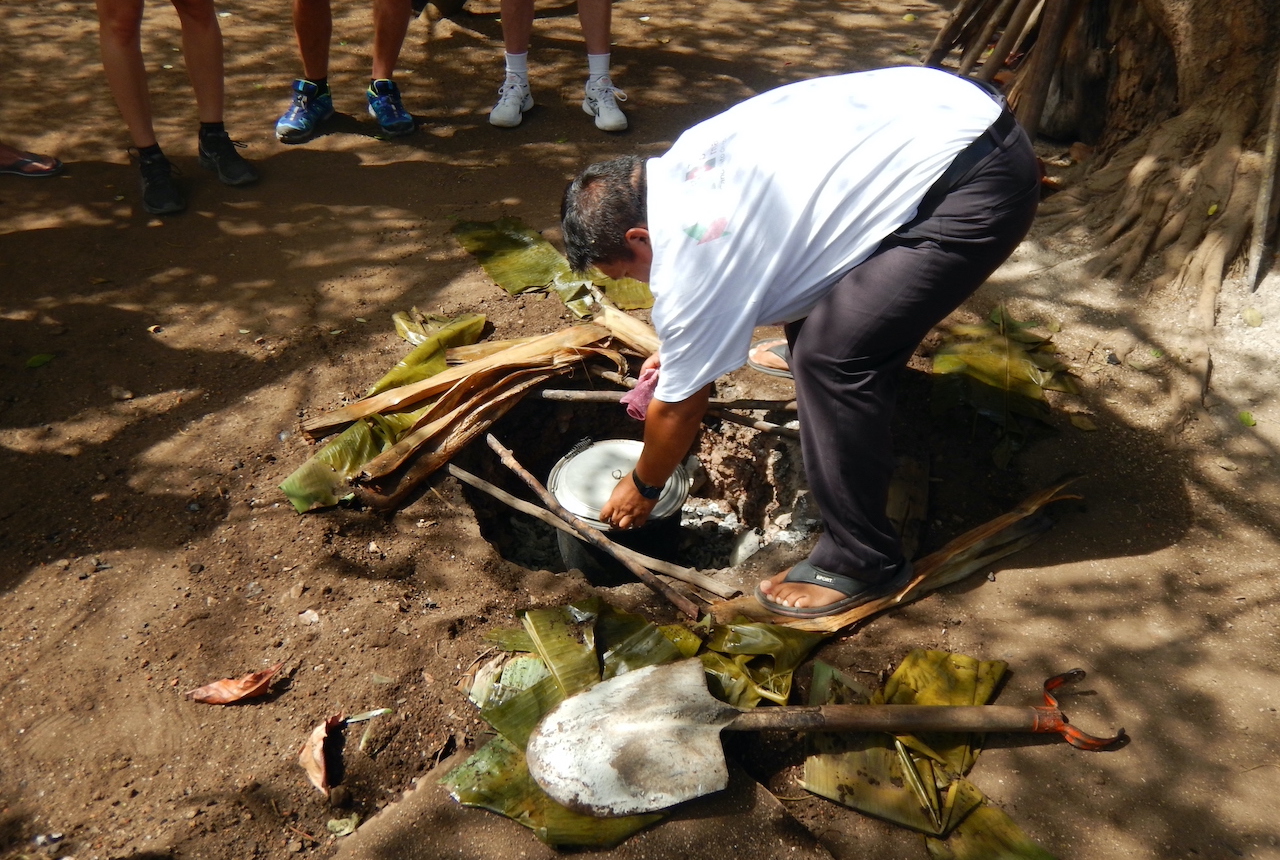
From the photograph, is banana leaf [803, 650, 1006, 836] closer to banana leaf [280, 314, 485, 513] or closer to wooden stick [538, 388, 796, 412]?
wooden stick [538, 388, 796, 412]

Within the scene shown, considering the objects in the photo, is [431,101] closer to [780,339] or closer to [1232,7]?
[780,339]

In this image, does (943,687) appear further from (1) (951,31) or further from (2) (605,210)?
(1) (951,31)

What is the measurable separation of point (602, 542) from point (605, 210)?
1.11m

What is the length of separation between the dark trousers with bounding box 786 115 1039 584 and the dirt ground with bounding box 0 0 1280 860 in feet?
2.03

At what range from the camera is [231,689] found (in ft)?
8.11

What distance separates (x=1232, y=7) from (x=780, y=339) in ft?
7.40

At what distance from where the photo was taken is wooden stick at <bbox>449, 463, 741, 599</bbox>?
2.80m

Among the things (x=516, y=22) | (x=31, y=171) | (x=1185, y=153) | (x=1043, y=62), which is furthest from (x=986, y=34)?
(x=31, y=171)

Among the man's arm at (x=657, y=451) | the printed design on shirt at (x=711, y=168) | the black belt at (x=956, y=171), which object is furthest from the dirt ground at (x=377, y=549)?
the printed design on shirt at (x=711, y=168)

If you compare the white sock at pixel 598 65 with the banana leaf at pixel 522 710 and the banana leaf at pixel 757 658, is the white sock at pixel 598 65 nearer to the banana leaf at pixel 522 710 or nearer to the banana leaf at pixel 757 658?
the banana leaf at pixel 757 658

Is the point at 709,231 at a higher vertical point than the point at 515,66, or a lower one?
higher

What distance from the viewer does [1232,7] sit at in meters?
3.57

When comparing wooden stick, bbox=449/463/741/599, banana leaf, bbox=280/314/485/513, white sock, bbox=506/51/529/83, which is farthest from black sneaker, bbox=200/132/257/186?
wooden stick, bbox=449/463/741/599

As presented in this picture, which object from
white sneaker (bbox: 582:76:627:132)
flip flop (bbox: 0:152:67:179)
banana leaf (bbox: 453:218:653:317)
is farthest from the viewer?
white sneaker (bbox: 582:76:627:132)
